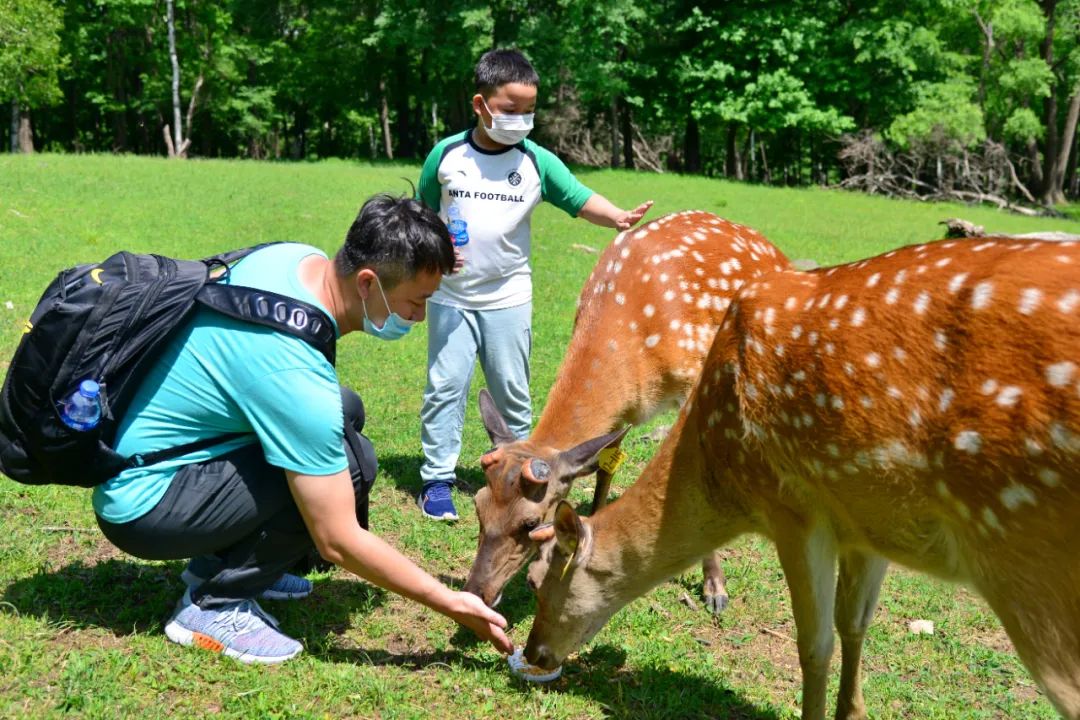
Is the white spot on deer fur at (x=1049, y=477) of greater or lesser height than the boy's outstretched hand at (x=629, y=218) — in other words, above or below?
below

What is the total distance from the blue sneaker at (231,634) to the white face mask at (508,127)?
290 cm

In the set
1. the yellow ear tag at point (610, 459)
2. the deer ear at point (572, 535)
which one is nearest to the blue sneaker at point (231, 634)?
the deer ear at point (572, 535)

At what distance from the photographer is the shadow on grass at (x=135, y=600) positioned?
3980 mm

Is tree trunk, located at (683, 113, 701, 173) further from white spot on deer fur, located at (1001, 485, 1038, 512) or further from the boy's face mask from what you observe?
white spot on deer fur, located at (1001, 485, 1038, 512)

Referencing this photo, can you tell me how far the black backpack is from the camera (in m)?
3.22

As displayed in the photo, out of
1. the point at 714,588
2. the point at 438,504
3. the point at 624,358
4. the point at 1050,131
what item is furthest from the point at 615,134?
the point at 714,588

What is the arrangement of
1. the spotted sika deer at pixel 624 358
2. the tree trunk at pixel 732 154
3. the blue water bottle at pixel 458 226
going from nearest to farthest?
the spotted sika deer at pixel 624 358
the blue water bottle at pixel 458 226
the tree trunk at pixel 732 154

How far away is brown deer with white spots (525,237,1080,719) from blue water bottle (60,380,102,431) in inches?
71.3

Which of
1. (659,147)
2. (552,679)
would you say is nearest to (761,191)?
(659,147)

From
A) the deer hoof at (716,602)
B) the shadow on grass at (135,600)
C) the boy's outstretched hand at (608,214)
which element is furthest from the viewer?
the boy's outstretched hand at (608,214)

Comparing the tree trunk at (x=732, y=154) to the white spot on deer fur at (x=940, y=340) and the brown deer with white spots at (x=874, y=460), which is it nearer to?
the brown deer with white spots at (x=874, y=460)

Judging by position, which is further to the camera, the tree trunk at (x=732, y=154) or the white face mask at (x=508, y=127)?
the tree trunk at (x=732, y=154)

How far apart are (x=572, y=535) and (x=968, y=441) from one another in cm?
175

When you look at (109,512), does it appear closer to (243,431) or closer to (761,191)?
(243,431)
